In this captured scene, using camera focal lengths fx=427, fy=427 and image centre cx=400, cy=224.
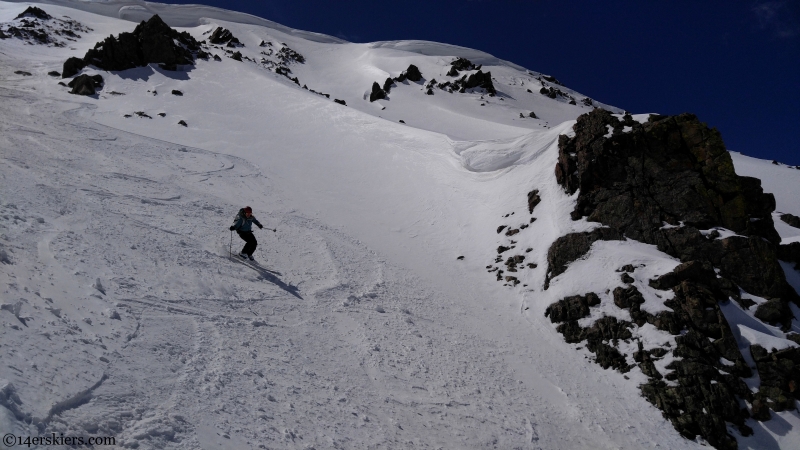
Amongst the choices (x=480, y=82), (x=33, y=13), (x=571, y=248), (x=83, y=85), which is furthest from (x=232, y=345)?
(x=33, y=13)

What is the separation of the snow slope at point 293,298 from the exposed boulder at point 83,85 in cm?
457

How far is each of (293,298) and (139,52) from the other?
37.8 m

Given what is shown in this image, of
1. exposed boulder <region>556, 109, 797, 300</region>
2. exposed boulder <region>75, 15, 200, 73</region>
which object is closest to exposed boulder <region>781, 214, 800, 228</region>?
exposed boulder <region>556, 109, 797, 300</region>

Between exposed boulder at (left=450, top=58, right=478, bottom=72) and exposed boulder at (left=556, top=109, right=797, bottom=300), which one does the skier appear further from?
exposed boulder at (left=450, top=58, right=478, bottom=72)

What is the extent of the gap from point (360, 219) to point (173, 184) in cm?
671

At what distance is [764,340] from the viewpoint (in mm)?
8977

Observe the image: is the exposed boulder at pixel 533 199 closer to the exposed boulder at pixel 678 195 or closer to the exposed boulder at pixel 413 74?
the exposed boulder at pixel 678 195

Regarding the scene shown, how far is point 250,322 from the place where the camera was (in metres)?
7.68

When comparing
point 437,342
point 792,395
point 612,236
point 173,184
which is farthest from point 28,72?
point 792,395

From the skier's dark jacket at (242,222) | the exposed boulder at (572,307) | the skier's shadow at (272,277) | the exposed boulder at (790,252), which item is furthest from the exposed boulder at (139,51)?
the exposed boulder at (790,252)

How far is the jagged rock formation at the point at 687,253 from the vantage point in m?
8.20

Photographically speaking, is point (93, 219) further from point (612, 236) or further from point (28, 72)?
point (28, 72)

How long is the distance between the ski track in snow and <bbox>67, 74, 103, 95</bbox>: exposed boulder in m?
18.4

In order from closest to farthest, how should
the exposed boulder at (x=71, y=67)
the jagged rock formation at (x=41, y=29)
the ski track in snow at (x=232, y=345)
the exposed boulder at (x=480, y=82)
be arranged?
the ski track in snow at (x=232, y=345) < the exposed boulder at (x=71, y=67) < the jagged rock formation at (x=41, y=29) < the exposed boulder at (x=480, y=82)
